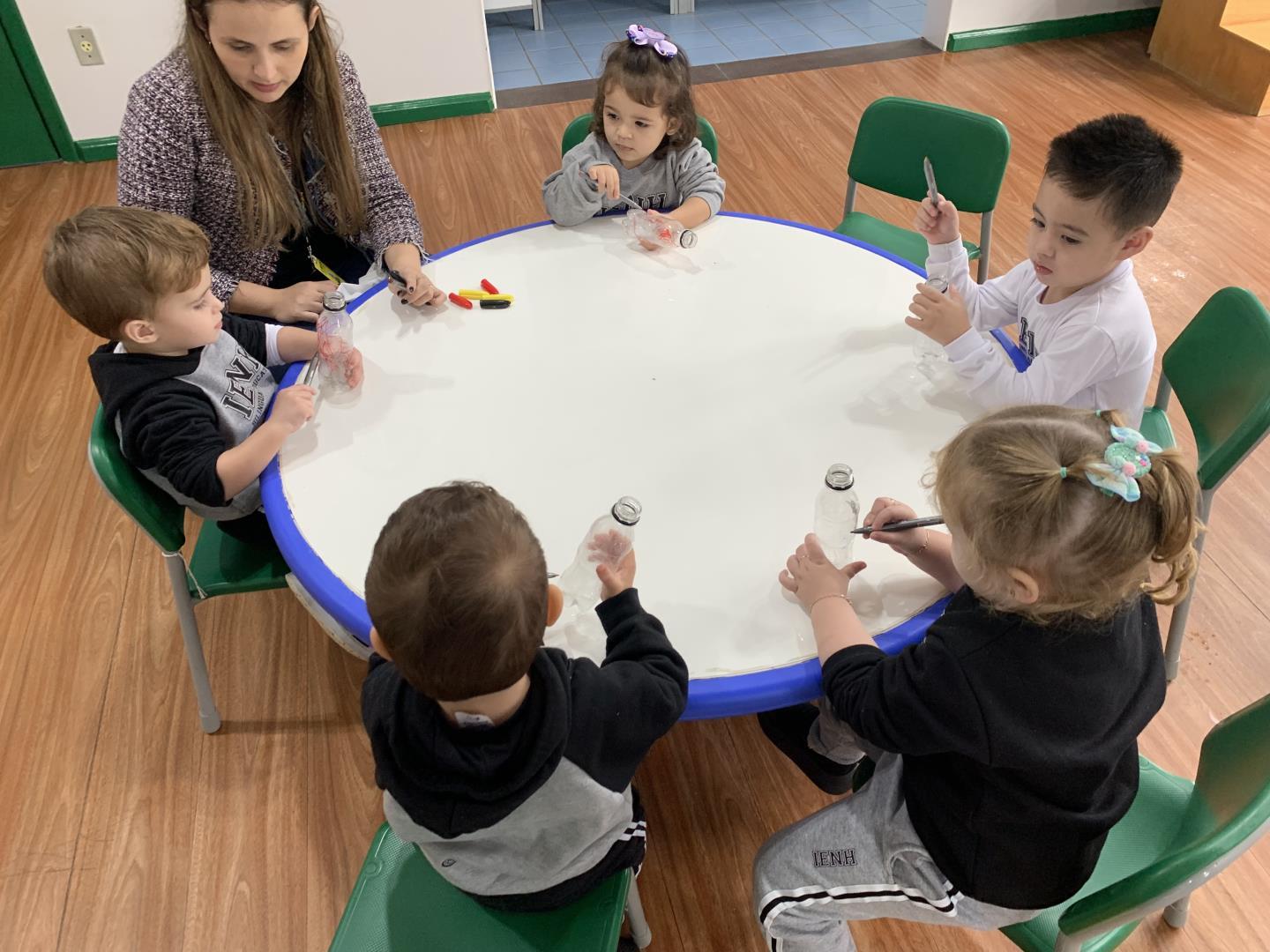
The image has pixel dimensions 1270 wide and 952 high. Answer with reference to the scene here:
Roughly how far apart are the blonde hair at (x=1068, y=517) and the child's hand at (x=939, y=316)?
1.63 ft

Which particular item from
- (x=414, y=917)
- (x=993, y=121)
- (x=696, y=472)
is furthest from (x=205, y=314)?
(x=993, y=121)

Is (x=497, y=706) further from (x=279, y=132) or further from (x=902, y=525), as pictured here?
(x=279, y=132)

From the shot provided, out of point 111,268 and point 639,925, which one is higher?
point 111,268

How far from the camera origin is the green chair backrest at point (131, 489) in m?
1.37

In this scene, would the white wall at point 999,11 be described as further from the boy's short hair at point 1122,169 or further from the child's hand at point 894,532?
the child's hand at point 894,532

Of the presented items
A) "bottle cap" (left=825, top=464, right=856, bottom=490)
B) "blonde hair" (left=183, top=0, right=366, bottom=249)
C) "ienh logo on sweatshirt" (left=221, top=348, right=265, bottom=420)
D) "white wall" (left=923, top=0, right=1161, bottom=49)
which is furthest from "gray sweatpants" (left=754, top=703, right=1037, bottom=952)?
"white wall" (left=923, top=0, right=1161, bottom=49)

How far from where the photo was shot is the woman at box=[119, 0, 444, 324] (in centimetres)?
177

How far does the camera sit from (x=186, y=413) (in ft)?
4.65

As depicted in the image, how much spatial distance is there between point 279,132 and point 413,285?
58 centimetres

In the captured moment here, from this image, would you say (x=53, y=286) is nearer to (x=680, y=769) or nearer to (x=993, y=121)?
(x=680, y=769)

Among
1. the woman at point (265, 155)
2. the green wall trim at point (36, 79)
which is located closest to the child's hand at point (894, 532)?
the woman at point (265, 155)

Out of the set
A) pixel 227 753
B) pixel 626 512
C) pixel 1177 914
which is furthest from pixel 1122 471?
pixel 227 753

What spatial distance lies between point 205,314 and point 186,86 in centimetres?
69

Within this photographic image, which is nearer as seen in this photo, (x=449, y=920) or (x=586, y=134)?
(x=449, y=920)
